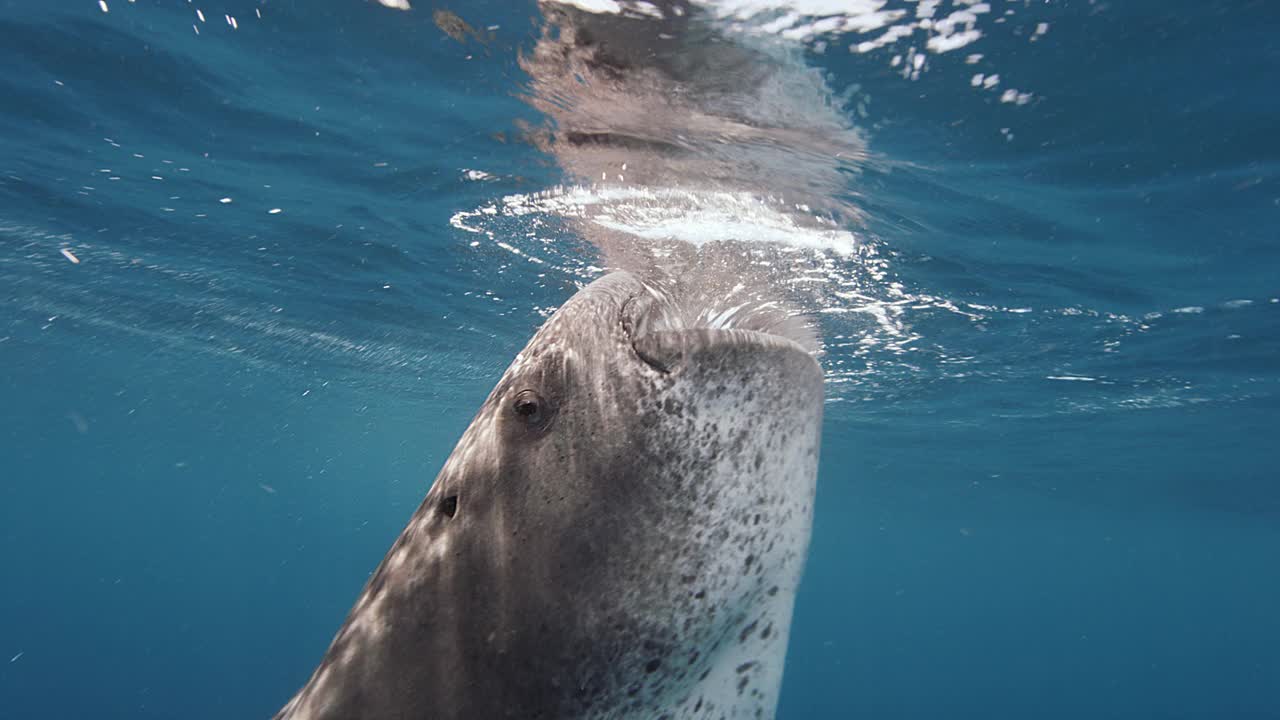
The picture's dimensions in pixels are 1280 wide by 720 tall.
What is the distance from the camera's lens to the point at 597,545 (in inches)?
66.2

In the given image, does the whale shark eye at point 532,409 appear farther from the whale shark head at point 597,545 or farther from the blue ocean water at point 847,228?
the blue ocean water at point 847,228

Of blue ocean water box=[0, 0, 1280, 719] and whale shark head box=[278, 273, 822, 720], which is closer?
whale shark head box=[278, 273, 822, 720]

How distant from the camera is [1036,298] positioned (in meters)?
12.6

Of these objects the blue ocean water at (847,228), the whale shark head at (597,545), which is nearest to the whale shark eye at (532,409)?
the whale shark head at (597,545)

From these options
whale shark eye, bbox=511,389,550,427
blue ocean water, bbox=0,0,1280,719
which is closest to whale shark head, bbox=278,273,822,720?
whale shark eye, bbox=511,389,550,427

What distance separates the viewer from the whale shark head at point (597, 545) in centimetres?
169

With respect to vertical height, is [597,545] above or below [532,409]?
below

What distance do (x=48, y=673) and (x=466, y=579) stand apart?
239ft

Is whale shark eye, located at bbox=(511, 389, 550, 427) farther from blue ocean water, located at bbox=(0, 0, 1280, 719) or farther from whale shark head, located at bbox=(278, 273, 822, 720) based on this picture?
blue ocean water, located at bbox=(0, 0, 1280, 719)

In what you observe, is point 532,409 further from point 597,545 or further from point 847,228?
point 847,228

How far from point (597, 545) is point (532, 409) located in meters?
0.41

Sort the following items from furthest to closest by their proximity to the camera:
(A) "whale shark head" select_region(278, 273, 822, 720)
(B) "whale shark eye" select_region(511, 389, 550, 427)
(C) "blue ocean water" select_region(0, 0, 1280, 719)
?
(C) "blue ocean water" select_region(0, 0, 1280, 719) < (B) "whale shark eye" select_region(511, 389, 550, 427) < (A) "whale shark head" select_region(278, 273, 822, 720)

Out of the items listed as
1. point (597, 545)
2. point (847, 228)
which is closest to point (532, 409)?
point (597, 545)

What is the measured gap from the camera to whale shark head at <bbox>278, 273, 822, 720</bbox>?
5.53 ft
